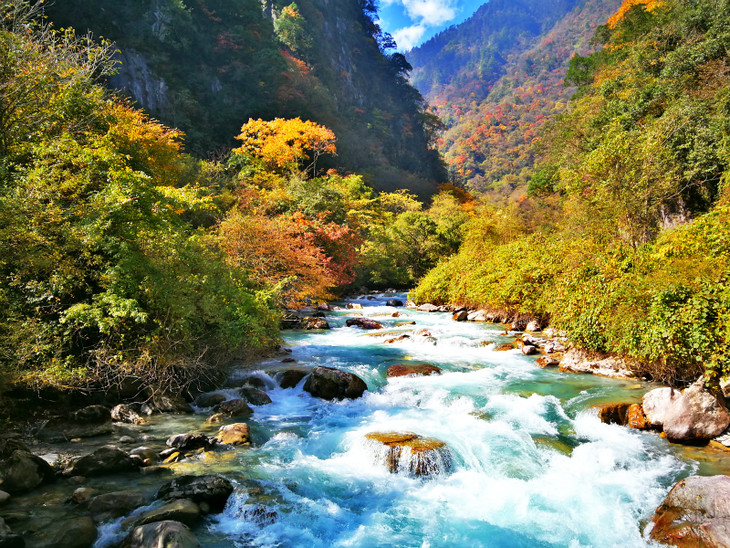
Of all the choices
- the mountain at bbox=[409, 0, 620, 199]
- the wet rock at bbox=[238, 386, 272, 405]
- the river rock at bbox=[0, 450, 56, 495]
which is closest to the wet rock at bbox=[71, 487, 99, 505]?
the river rock at bbox=[0, 450, 56, 495]

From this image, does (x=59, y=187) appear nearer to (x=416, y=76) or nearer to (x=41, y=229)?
(x=41, y=229)

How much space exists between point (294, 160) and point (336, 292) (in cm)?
1188

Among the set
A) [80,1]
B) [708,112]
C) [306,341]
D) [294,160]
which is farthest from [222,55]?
[708,112]

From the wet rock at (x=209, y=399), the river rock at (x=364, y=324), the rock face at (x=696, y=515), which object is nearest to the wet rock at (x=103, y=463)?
the wet rock at (x=209, y=399)

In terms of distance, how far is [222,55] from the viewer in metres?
38.5

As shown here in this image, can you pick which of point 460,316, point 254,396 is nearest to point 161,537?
point 254,396

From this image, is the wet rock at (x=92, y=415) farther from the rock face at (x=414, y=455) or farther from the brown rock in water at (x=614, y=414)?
the brown rock in water at (x=614, y=414)

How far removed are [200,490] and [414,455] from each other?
119 inches

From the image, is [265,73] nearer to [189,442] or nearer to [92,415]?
[92,415]

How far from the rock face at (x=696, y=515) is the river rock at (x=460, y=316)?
13.3 metres

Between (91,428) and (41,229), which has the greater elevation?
(41,229)

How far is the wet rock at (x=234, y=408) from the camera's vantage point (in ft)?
26.0

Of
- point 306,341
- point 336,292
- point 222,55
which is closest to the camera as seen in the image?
point 306,341

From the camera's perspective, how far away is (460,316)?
1827 centimetres
